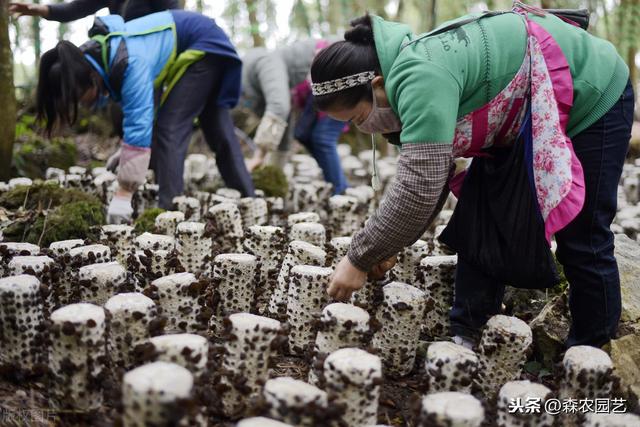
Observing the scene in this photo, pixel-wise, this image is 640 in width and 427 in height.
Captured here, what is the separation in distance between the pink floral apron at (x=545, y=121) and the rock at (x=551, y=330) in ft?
2.03

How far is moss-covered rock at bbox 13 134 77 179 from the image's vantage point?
18.1ft

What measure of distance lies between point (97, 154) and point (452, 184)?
578 centimetres

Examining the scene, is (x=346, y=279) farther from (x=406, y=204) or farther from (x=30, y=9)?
(x=30, y=9)

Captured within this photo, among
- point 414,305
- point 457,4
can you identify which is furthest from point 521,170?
point 457,4

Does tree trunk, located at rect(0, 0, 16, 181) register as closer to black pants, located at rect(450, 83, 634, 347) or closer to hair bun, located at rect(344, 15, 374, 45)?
hair bun, located at rect(344, 15, 374, 45)

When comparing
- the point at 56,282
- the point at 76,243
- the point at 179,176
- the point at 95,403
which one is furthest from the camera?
the point at 179,176

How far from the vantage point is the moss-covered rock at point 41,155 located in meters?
5.53

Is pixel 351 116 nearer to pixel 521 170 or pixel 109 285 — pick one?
pixel 521 170

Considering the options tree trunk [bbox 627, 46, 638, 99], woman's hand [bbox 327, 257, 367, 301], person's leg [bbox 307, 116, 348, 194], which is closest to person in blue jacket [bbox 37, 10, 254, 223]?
person's leg [bbox 307, 116, 348, 194]

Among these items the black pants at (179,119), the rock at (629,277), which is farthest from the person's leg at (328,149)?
the rock at (629,277)

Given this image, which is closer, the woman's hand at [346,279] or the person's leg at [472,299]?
the woman's hand at [346,279]

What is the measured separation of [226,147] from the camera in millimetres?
4680

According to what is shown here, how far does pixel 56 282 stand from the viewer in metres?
2.57

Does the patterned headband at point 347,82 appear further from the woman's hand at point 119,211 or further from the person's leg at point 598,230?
the woman's hand at point 119,211
